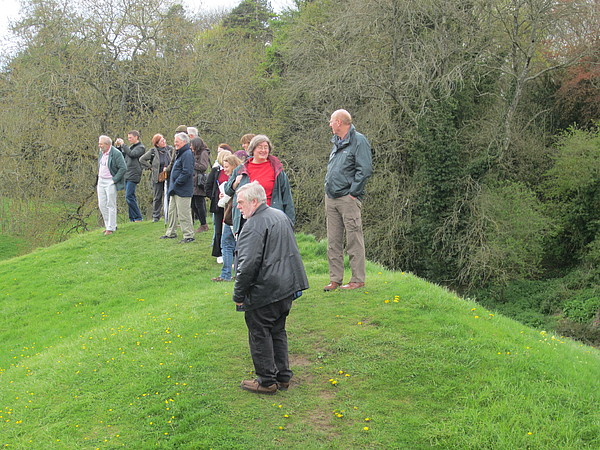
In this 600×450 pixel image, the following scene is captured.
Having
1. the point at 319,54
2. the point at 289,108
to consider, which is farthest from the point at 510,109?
the point at 289,108

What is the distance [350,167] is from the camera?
8.39 meters

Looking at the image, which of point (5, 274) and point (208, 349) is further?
point (5, 274)

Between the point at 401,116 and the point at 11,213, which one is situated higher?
the point at 401,116

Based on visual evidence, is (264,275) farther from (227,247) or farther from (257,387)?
(227,247)

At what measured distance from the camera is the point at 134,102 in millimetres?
25250

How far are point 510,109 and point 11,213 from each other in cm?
2069

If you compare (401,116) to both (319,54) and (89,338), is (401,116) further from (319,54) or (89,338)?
(89,338)

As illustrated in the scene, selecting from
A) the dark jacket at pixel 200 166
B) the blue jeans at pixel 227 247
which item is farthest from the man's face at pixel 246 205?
the dark jacket at pixel 200 166

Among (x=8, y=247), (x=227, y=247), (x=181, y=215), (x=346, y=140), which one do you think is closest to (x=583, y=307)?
(x=181, y=215)

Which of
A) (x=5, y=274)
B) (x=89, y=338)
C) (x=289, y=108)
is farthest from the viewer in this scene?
(x=289, y=108)

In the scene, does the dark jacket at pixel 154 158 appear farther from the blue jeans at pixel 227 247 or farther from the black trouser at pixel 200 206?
the blue jeans at pixel 227 247

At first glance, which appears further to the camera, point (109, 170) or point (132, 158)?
point (132, 158)

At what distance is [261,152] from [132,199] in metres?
10.2

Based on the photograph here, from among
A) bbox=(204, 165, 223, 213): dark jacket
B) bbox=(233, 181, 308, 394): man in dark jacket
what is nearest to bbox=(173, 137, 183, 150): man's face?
bbox=(204, 165, 223, 213): dark jacket
